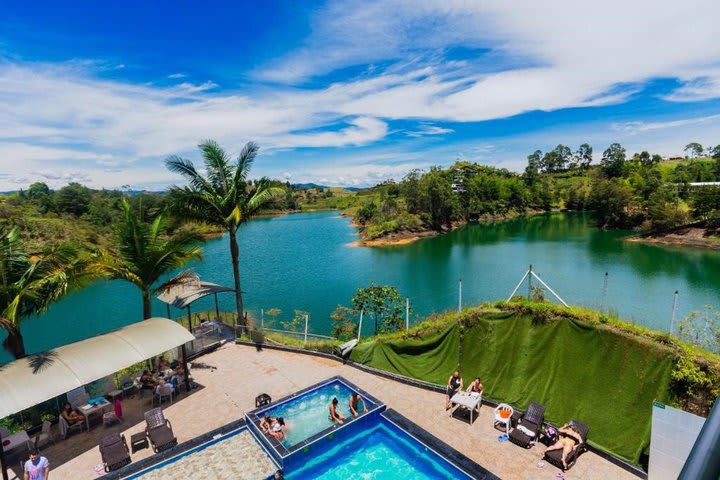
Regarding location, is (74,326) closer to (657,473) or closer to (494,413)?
(494,413)

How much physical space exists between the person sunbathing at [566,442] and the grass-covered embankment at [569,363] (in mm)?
679

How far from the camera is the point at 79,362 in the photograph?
9555 mm

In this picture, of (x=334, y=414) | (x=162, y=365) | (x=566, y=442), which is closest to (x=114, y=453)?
(x=162, y=365)

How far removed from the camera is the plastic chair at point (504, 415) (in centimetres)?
967

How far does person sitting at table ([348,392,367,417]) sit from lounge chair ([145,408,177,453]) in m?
4.36

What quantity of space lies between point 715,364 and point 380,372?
8285mm

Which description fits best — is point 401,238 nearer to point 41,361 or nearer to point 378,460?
point 378,460

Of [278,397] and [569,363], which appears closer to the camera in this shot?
[569,363]

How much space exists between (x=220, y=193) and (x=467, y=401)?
11632mm

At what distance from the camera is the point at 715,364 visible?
811cm


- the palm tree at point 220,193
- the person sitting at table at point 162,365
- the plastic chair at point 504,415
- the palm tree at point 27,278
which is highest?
the palm tree at point 220,193

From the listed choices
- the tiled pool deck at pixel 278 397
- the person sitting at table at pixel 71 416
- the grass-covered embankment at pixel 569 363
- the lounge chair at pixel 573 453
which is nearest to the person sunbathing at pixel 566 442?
the lounge chair at pixel 573 453

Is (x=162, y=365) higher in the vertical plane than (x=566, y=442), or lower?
higher

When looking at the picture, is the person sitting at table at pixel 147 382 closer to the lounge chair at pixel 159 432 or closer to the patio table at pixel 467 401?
the lounge chair at pixel 159 432
